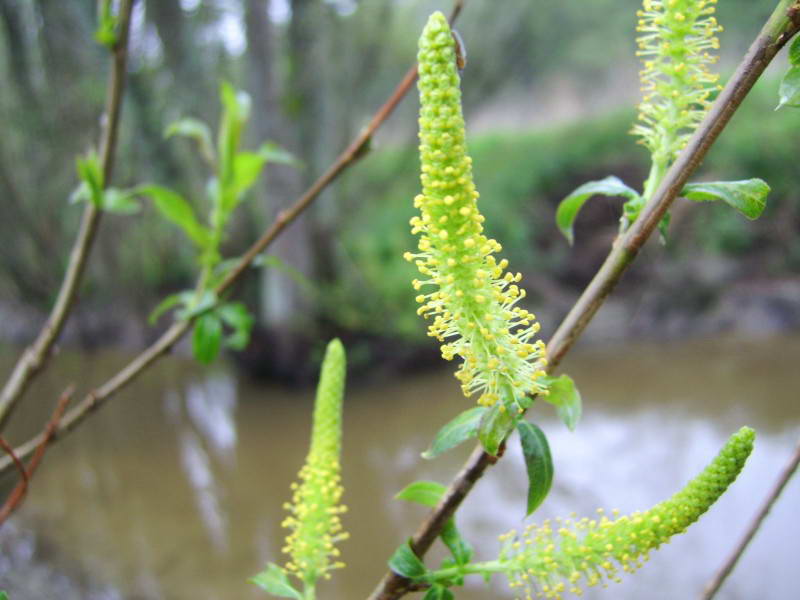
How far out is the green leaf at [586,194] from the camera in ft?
1.18

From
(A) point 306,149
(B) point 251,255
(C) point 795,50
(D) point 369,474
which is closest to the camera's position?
(C) point 795,50

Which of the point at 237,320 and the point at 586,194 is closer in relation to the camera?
the point at 586,194

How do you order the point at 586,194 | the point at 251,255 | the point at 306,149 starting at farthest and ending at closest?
the point at 306,149, the point at 251,255, the point at 586,194

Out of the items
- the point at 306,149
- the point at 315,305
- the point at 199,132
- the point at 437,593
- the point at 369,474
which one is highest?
the point at 306,149

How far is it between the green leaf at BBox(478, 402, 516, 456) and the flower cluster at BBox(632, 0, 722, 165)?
18cm

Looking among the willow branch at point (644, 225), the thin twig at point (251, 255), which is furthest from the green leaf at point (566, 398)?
the thin twig at point (251, 255)

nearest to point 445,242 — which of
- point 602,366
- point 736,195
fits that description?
point 736,195

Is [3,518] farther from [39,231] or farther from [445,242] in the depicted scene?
[39,231]

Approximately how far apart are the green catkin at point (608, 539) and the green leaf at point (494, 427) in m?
0.09

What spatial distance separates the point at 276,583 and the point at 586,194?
29 centimetres

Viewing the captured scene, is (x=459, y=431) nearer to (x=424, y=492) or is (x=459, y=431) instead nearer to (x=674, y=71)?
(x=424, y=492)

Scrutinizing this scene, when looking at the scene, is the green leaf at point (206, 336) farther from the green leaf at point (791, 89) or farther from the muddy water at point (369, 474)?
the muddy water at point (369, 474)

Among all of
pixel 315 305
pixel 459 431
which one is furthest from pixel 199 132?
pixel 315 305

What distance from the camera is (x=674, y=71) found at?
0.36 meters
